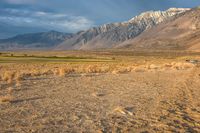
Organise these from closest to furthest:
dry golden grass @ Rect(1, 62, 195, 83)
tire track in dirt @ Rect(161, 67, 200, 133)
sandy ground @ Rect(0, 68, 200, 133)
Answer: sandy ground @ Rect(0, 68, 200, 133), tire track in dirt @ Rect(161, 67, 200, 133), dry golden grass @ Rect(1, 62, 195, 83)

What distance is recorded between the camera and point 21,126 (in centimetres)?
1063

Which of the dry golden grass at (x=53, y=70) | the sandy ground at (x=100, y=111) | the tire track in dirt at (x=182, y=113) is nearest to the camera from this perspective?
the sandy ground at (x=100, y=111)

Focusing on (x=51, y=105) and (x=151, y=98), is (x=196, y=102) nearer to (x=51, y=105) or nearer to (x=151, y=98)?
(x=151, y=98)

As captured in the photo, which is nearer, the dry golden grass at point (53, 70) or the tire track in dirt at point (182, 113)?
the tire track in dirt at point (182, 113)

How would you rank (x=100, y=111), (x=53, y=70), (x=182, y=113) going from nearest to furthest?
(x=182, y=113), (x=100, y=111), (x=53, y=70)

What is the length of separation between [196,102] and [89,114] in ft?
17.3

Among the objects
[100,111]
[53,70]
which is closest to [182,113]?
[100,111]

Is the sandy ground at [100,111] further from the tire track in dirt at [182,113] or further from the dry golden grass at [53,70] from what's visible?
the dry golden grass at [53,70]

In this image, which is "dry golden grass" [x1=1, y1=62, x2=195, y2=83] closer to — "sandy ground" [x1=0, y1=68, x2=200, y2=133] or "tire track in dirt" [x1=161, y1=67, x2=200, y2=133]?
"sandy ground" [x1=0, y1=68, x2=200, y2=133]

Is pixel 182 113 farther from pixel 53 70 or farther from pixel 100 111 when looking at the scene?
pixel 53 70

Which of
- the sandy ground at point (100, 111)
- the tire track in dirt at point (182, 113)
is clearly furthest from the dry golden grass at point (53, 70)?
the tire track in dirt at point (182, 113)

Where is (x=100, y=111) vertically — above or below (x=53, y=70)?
above

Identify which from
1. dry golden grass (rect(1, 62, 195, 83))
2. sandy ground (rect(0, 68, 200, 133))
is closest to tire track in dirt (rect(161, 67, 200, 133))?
sandy ground (rect(0, 68, 200, 133))

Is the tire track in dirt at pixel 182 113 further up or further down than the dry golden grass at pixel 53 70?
further up
